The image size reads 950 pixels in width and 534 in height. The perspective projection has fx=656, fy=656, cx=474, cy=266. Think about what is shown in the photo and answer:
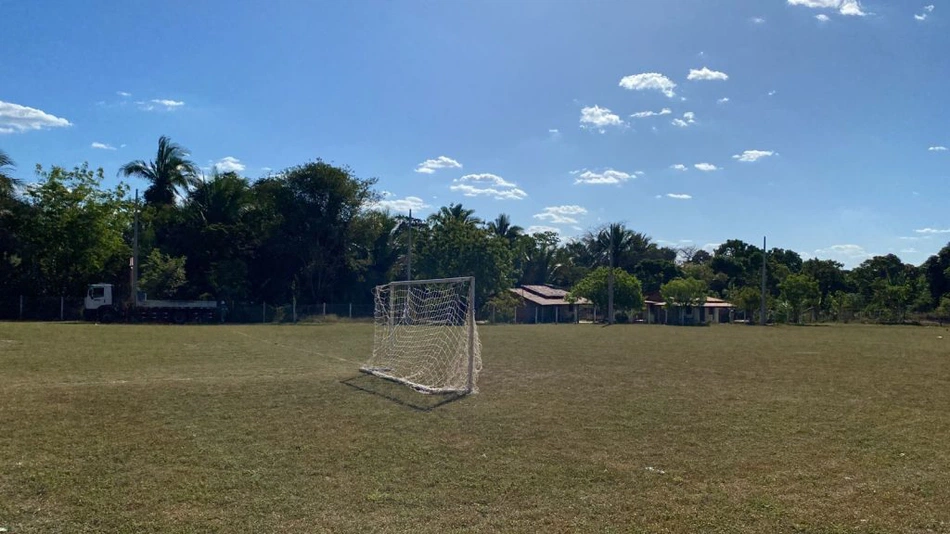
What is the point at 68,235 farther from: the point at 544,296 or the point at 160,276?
the point at 544,296

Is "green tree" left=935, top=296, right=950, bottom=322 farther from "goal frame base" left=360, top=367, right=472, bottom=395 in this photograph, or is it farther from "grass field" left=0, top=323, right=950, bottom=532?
"goal frame base" left=360, top=367, right=472, bottom=395

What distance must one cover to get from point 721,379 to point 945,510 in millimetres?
8397

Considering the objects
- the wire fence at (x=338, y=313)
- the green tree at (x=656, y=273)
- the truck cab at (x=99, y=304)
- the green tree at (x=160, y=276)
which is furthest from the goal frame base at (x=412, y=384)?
the green tree at (x=656, y=273)

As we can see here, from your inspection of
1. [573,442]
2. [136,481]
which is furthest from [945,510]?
[136,481]

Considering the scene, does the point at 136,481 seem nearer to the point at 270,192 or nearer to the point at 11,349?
the point at 11,349

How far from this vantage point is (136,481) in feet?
18.6

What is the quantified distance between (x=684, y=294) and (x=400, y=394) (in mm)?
48627

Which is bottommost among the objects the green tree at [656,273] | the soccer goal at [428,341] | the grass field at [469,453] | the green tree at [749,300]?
the grass field at [469,453]

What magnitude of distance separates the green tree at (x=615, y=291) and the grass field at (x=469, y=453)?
134 ft

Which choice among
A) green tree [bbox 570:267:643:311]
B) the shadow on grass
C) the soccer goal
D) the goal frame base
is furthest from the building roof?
the shadow on grass

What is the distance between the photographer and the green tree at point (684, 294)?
183 feet

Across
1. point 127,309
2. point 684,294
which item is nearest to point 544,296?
point 684,294

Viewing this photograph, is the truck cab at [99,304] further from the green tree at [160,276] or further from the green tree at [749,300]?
the green tree at [749,300]

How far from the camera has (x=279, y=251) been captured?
48.0m
